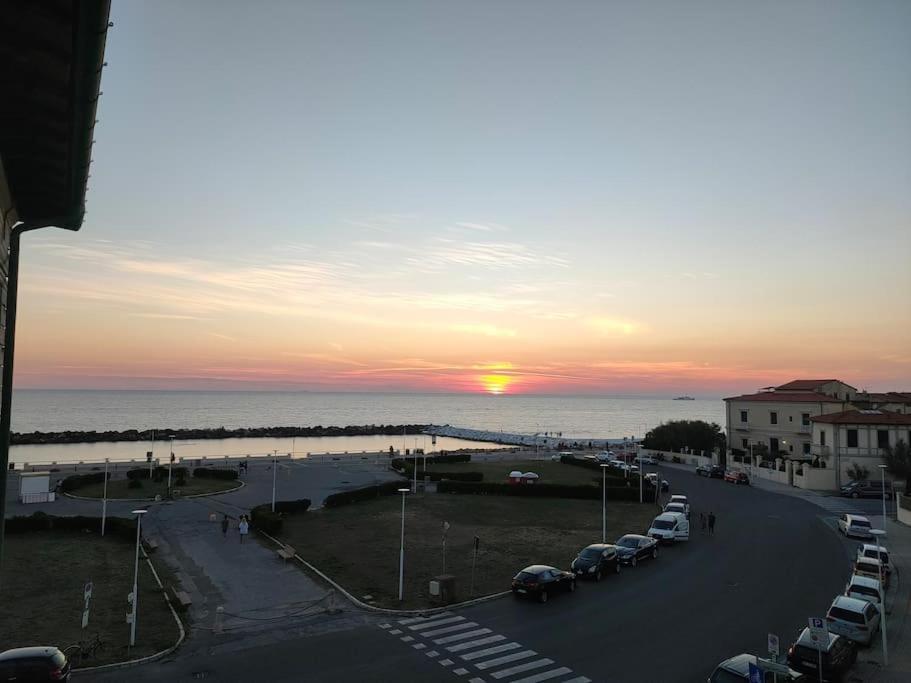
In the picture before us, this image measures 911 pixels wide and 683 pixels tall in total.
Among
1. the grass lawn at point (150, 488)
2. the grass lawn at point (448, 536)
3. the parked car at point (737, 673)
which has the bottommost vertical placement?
the grass lawn at point (448, 536)

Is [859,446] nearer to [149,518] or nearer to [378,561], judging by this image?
[378,561]

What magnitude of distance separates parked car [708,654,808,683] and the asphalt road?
4.29 feet

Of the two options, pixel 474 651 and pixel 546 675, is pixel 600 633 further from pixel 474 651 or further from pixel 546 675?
pixel 474 651

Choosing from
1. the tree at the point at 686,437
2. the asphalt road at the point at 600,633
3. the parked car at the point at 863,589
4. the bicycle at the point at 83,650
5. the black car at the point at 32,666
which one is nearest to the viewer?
the black car at the point at 32,666

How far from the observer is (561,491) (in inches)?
1977

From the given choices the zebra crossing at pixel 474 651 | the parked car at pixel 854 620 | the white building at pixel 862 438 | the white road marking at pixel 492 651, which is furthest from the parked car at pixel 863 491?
the white road marking at pixel 492 651

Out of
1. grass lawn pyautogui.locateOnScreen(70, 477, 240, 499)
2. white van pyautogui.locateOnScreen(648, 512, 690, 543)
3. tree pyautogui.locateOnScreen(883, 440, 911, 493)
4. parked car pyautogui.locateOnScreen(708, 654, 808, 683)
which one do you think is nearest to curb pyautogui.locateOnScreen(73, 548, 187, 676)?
parked car pyautogui.locateOnScreen(708, 654, 808, 683)

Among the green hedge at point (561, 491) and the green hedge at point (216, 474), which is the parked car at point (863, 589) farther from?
the green hedge at point (216, 474)

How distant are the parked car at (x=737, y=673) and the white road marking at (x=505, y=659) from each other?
5.07 meters

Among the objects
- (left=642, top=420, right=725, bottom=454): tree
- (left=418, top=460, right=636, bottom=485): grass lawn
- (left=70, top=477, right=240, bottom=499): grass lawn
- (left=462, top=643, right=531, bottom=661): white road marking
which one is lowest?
(left=418, top=460, right=636, bottom=485): grass lawn

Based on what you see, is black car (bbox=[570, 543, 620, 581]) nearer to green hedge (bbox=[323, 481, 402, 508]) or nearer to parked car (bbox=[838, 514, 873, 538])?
parked car (bbox=[838, 514, 873, 538])

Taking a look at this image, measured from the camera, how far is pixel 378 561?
29.4 metres

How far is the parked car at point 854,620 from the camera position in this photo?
1983cm

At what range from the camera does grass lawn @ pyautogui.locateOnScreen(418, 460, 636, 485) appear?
202 ft
